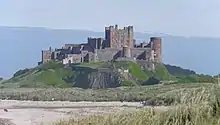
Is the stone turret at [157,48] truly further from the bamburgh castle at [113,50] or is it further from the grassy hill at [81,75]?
the grassy hill at [81,75]

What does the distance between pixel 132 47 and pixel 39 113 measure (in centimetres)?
5345

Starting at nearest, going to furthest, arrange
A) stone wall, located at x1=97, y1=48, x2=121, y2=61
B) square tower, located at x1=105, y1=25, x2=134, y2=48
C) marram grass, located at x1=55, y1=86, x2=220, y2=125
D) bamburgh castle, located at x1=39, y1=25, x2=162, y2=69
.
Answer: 1. marram grass, located at x1=55, y1=86, x2=220, y2=125
2. bamburgh castle, located at x1=39, y1=25, x2=162, y2=69
3. stone wall, located at x1=97, y1=48, x2=121, y2=61
4. square tower, located at x1=105, y1=25, x2=134, y2=48

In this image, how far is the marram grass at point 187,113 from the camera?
29.3 feet

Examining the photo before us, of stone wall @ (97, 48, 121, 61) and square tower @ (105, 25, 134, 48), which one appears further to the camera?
square tower @ (105, 25, 134, 48)

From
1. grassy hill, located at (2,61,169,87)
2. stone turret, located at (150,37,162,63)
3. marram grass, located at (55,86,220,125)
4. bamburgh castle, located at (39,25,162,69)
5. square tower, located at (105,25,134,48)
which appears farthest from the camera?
square tower, located at (105,25,134,48)

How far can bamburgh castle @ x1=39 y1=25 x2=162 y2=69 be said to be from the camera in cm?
9338

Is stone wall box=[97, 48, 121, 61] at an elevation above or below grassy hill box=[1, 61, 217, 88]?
above

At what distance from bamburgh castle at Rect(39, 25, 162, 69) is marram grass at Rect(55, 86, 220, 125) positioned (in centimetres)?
8220

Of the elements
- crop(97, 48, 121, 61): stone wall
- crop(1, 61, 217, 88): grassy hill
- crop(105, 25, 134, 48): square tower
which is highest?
crop(105, 25, 134, 48): square tower

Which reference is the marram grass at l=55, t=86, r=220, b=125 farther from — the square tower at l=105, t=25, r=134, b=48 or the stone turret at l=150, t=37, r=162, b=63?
the square tower at l=105, t=25, r=134, b=48

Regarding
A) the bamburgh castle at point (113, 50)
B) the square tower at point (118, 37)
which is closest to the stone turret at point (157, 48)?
the bamburgh castle at point (113, 50)

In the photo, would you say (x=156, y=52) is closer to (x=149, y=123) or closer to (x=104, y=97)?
(x=104, y=97)

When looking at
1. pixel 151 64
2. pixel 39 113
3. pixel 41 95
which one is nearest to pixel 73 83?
pixel 151 64

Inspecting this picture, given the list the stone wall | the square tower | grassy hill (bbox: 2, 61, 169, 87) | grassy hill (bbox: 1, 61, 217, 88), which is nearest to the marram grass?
grassy hill (bbox: 1, 61, 217, 88)
